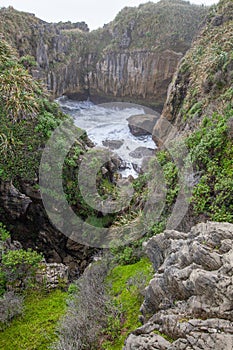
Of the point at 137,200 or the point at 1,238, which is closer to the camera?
the point at 1,238

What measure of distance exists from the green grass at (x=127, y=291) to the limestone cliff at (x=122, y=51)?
2484cm

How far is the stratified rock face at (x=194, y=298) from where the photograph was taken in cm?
304

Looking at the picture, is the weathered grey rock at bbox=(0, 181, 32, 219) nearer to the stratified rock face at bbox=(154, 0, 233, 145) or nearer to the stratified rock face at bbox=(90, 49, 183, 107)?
the stratified rock face at bbox=(154, 0, 233, 145)

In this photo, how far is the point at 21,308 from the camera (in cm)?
621

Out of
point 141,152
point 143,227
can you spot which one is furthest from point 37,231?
point 141,152

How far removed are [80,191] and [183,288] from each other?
23.5ft

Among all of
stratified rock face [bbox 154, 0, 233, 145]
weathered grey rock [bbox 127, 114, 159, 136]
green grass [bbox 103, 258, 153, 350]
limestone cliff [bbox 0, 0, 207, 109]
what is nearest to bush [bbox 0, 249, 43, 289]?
green grass [bbox 103, 258, 153, 350]

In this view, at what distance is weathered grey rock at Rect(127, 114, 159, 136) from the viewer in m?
25.5

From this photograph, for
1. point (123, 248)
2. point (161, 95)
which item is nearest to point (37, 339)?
point (123, 248)

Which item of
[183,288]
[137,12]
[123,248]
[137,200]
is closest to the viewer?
[183,288]

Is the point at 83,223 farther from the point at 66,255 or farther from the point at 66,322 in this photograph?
the point at 66,322

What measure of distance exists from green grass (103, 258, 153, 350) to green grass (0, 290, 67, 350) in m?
1.41

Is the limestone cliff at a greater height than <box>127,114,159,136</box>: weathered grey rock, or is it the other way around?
the limestone cliff

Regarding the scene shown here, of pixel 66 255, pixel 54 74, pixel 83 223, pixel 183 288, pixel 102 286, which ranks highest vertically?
pixel 54 74
